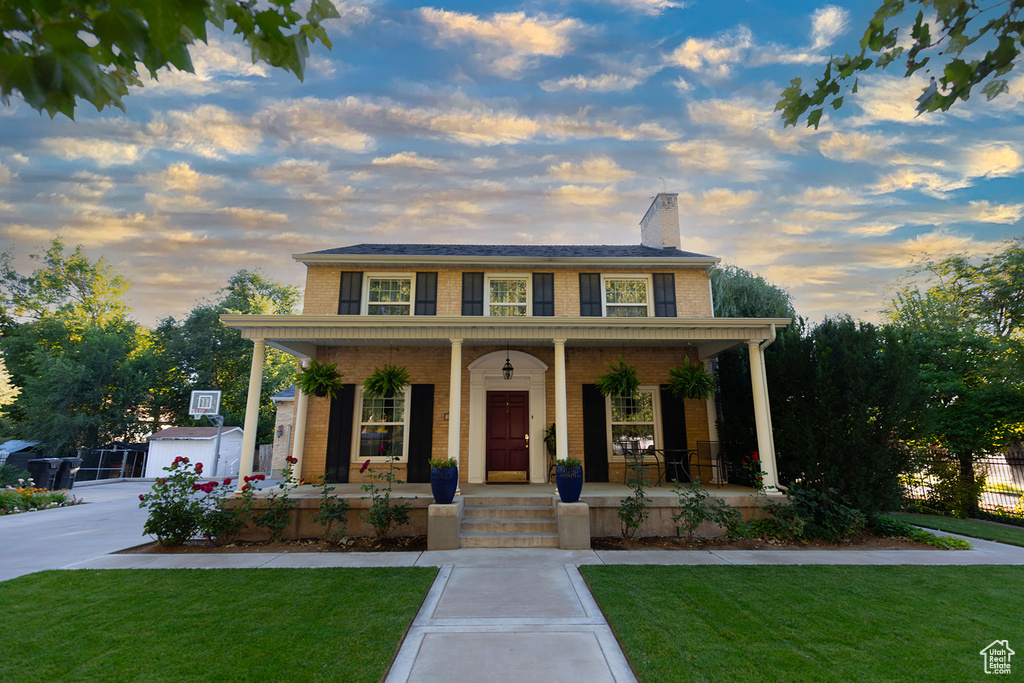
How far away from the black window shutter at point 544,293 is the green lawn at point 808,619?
Answer: 21.9 feet

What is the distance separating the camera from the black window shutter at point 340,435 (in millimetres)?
10123

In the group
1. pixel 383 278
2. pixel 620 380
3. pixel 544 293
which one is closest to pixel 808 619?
pixel 620 380

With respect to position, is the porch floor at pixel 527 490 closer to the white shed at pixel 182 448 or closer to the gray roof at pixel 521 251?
the gray roof at pixel 521 251

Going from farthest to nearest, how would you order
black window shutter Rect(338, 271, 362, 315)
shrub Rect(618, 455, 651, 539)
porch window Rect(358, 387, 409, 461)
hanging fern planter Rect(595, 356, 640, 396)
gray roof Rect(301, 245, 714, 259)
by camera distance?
1. gray roof Rect(301, 245, 714, 259)
2. black window shutter Rect(338, 271, 362, 315)
3. porch window Rect(358, 387, 409, 461)
4. hanging fern planter Rect(595, 356, 640, 396)
5. shrub Rect(618, 455, 651, 539)

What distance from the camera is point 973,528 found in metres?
9.27

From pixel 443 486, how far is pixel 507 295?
18.4ft

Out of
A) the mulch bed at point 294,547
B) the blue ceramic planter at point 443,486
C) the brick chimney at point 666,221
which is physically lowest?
the mulch bed at point 294,547

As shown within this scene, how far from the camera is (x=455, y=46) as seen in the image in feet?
33.2

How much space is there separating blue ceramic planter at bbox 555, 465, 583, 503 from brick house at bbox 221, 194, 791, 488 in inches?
67.6

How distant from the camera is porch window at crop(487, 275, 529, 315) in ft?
37.4

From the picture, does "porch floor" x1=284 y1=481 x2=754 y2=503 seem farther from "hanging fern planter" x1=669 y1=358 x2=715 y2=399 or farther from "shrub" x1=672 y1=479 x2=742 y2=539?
"hanging fern planter" x1=669 y1=358 x2=715 y2=399

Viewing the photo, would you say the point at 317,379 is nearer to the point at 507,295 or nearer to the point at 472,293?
the point at 472,293

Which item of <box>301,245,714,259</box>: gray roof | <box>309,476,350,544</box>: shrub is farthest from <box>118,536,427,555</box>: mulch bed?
<box>301,245,714,259</box>: gray roof

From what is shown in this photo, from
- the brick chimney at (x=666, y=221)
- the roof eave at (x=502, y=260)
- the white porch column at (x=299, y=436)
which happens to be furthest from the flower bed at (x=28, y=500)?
the brick chimney at (x=666, y=221)
